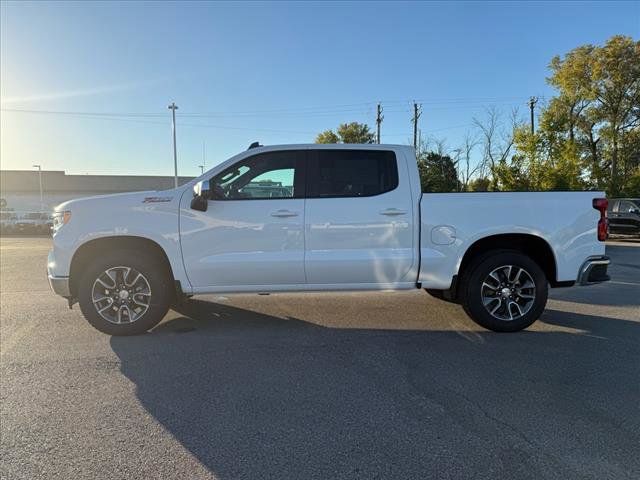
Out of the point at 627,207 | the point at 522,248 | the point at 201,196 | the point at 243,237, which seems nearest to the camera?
the point at 201,196

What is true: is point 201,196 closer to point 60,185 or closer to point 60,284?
point 60,284

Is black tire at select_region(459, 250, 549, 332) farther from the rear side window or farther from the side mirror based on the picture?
the side mirror

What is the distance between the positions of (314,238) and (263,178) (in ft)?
2.93

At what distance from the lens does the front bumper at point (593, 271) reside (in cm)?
550

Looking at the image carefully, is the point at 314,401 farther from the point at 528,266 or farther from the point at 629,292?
the point at 629,292

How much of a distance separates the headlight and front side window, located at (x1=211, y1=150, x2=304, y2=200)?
5.25 ft

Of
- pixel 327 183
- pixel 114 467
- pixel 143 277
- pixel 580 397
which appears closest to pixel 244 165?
pixel 327 183

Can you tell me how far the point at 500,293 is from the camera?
552cm

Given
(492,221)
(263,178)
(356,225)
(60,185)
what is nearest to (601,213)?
(492,221)

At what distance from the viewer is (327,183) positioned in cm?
546

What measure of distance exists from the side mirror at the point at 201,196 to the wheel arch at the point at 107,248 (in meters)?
0.64

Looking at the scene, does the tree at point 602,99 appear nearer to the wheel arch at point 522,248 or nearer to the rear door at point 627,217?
the rear door at point 627,217

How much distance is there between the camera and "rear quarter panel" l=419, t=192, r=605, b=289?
213 inches

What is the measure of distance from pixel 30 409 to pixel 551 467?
3.61 meters
